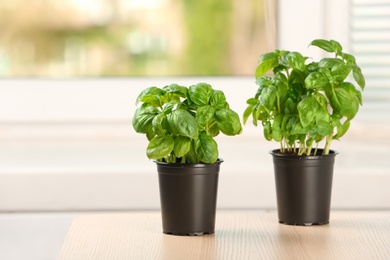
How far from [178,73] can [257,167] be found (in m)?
0.86

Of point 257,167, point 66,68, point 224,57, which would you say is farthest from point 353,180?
point 66,68

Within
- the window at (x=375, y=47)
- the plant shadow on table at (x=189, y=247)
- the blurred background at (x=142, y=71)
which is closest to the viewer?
the plant shadow on table at (x=189, y=247)

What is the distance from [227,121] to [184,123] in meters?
0.09

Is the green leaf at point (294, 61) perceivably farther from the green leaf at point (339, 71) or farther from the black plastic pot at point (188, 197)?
the black plastic pot at point (188, 197)

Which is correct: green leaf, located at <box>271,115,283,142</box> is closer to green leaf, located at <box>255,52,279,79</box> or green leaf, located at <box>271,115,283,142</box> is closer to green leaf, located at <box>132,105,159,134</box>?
green leaf, located at <box>255,52,279,79</box>

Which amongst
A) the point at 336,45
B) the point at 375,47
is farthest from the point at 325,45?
the point at 375,47

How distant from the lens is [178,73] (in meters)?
2.79

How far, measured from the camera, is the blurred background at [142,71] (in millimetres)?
2045

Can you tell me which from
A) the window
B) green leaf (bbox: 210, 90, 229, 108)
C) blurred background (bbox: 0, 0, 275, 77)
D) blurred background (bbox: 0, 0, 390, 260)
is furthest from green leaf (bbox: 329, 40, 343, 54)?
blurred background (bbox: 0, 0, 275, 77)

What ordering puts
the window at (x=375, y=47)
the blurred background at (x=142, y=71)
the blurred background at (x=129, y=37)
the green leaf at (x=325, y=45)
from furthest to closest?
the blurred background at (x=129, y=37)
the window at (x=375, y=47)
the blurred background at (x=142, y=71)
the green leaf at (x=325, y=45)

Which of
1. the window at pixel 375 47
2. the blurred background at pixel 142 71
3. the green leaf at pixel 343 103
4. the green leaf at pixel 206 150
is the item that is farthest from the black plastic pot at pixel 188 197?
the window at pixel 375 47

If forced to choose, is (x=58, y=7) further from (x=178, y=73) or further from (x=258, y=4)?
(x=258, y=4)

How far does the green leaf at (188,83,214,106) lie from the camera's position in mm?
1291

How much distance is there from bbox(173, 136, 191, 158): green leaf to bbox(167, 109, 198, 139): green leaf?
0.02m
